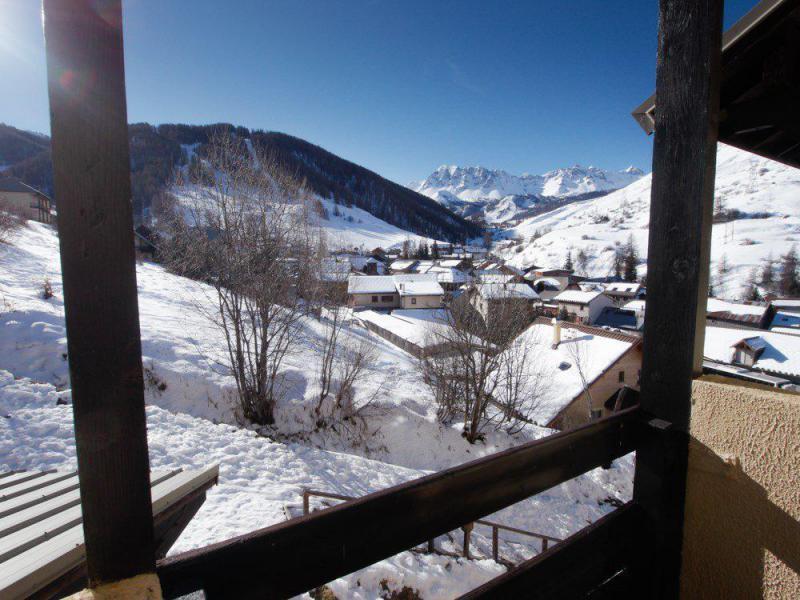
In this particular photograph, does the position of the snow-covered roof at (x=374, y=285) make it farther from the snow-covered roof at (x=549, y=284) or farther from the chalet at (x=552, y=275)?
the chalet at (x=552, y=275)

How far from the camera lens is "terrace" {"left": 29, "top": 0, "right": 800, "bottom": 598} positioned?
630 mm

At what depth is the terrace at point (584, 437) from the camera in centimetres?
63

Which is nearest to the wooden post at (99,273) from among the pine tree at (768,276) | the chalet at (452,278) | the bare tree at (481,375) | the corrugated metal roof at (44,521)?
the corrugated metal roof at (44,521)

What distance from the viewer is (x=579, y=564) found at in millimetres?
1169

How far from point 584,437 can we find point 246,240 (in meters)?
10.6

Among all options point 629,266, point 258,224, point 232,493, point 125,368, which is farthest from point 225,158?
point 629,266

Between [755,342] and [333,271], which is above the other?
[333,271]

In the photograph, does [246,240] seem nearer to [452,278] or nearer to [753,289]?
[452,278]

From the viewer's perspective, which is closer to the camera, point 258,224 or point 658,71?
point 658,71

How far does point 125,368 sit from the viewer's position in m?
0.65

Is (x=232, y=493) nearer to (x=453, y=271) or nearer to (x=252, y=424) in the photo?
(x=252, y=424)

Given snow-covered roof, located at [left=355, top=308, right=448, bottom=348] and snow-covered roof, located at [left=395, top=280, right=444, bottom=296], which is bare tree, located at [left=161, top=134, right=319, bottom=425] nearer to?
snow-covered roof, located at [left=355, top=308, right=448, bottom=348]

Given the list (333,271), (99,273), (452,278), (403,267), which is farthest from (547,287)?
(99,273)

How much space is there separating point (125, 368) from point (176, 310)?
1859 centimetres
